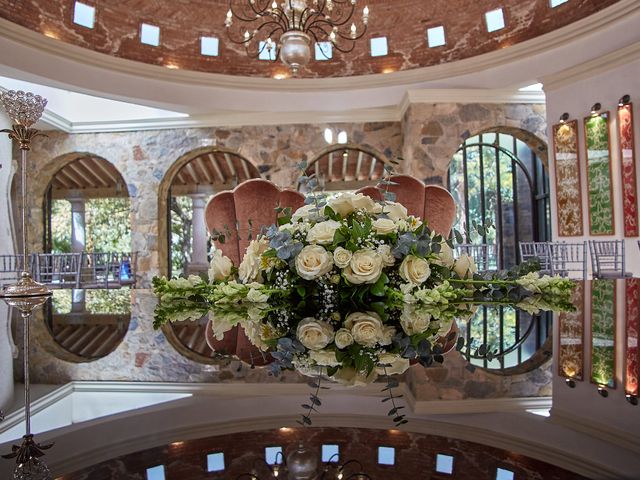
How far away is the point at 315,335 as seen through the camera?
2.59ft

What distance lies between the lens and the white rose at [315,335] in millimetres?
781

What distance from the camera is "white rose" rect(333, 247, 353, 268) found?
35.5 inches

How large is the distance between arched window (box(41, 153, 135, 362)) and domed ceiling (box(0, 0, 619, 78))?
2.90 metres

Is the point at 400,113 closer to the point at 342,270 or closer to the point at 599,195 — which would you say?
the point at 599,195

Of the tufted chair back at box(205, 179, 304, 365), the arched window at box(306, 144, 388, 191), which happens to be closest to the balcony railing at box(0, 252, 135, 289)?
the arched window at box(306, 144, 388, 191)

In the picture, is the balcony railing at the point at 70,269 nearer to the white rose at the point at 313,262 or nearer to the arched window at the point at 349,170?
the arched window at the point at 349,170

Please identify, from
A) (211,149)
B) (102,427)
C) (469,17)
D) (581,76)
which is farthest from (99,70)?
(102,427)

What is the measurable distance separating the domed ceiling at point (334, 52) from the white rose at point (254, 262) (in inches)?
258

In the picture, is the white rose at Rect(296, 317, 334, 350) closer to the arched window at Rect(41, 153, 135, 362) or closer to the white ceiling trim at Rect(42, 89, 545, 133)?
the arched window at Rect(41, 153, 135, 362)

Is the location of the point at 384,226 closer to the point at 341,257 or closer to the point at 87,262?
the point at 341,257

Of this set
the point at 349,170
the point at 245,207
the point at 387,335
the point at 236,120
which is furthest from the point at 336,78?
the point at 387,335

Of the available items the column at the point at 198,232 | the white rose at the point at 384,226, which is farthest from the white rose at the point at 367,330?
the column at the point at 198,232

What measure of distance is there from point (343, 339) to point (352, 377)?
75 millimetres

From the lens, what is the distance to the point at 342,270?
92cm
